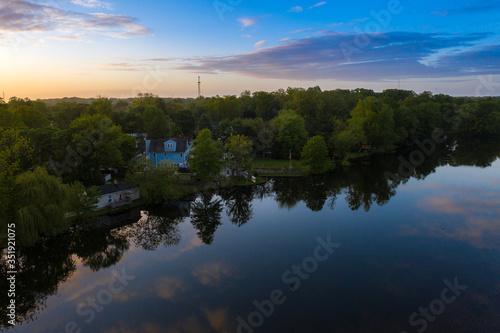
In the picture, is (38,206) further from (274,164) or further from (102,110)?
(102,110)

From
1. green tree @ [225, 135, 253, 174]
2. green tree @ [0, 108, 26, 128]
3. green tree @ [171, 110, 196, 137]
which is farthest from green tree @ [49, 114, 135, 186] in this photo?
green tree @ [171, 110, 196, 137]

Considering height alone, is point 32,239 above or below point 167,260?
above

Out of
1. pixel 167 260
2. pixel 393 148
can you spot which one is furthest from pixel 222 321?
pixel 393 148

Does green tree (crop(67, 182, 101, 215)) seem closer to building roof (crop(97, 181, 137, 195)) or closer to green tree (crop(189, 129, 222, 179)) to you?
building roof (crop(97, 181, 137, 195))

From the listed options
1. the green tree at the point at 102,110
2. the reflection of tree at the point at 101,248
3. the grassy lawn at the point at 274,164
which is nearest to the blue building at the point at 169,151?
the grassy lawn at the point at 274,164

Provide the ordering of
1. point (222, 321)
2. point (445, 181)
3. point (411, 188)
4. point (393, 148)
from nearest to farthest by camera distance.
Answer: point (222, 321) → point (411, 188) → point (445, 181) → point (393, 148)

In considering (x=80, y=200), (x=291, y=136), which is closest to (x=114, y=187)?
(x=80, y=200)

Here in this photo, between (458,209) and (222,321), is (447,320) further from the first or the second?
(458,209)
